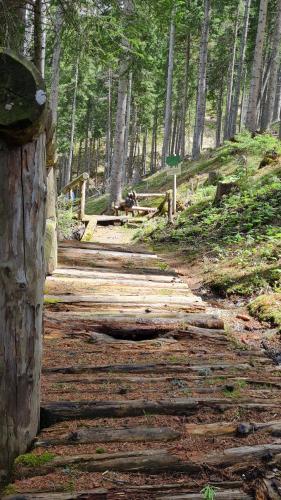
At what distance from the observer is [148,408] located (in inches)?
130

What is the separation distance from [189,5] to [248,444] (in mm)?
33810

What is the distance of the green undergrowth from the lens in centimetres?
825

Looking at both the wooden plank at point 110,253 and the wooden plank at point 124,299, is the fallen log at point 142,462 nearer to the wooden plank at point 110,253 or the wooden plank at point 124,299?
the wooden plank at point 124,299

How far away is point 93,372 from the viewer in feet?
13.0

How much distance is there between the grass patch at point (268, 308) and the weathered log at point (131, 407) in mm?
3002

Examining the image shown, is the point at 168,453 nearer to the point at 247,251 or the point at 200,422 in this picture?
the point at 200,422

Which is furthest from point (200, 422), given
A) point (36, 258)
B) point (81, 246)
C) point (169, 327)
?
point (81, 246)

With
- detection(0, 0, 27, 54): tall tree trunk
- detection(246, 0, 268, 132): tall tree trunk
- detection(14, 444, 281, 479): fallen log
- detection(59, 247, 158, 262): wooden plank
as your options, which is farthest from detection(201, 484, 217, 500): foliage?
detection(246, 0, 268, 132): tall tree trunk

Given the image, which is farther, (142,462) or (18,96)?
(142,462)

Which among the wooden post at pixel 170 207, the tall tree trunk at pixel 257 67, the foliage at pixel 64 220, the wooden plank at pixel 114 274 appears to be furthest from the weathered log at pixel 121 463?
the tall tree trunk at pixel 257 67

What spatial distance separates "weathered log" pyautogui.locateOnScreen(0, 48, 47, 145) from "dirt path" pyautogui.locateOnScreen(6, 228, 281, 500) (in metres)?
1.83

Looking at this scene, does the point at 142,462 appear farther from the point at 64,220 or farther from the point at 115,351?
the point at 64,220

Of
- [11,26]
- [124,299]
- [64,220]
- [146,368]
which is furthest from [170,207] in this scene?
[146,368]

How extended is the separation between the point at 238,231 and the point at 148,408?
855 centimetres
